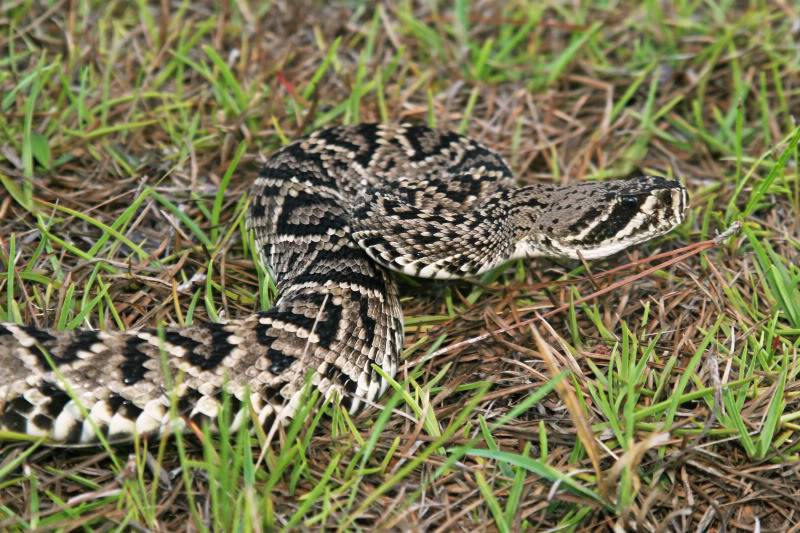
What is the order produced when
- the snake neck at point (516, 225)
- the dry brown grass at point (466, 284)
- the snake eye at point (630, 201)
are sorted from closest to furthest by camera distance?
the dry brown grass at point (466, 284) < the snake neck at point (516, 225) < the snake eye at point (630, 201)

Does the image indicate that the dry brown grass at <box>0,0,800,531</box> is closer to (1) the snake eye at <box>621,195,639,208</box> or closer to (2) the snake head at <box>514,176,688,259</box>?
Answer: (2) the snake head at <box>514,176,688,259</box>

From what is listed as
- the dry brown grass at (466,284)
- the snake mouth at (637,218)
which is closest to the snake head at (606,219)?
the snake mouth at (637,218)

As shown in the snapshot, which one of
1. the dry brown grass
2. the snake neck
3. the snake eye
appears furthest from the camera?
the snake eye

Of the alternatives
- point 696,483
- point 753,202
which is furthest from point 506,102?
point 696,483

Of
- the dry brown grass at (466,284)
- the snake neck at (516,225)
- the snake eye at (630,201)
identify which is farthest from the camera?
the snake eye at (630,201)

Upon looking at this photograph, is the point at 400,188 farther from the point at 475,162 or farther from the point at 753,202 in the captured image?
the point at 753,202

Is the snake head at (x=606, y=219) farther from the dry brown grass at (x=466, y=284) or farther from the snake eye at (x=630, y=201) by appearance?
the dry brown grass at (x=466, y=284)

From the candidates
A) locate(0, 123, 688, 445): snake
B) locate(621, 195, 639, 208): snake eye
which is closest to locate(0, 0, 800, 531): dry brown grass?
locate(0, 123, 688, 445): snake

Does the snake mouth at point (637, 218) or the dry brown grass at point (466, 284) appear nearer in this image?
the dry brown grass at point (466, 284)
